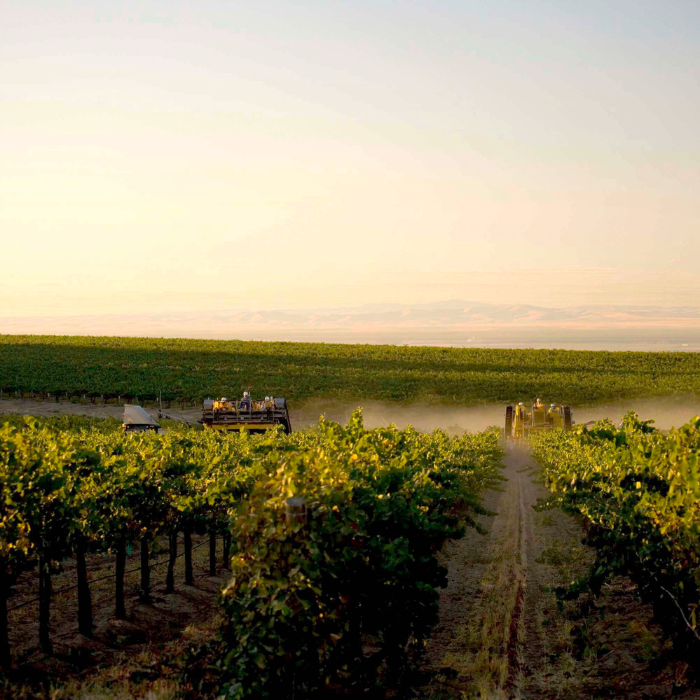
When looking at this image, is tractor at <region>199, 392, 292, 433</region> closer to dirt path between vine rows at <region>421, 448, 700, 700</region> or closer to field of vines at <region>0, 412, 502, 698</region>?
dirt path between vine rows at <region>421, 448, 700, 700</region>

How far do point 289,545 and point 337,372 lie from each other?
68762 millimetres

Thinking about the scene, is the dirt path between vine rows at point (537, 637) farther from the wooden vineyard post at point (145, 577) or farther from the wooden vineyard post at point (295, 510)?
the wooden vineyard post at point (145, 577)

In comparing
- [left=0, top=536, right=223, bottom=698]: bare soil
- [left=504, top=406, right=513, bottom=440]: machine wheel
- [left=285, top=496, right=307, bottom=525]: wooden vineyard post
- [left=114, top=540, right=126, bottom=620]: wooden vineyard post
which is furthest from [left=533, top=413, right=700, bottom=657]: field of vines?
[left=504, top=406, right=513, bottom=440]: machine wheel

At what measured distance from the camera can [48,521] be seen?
11516 millimetres

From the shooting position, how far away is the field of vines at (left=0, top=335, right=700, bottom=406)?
6688cm

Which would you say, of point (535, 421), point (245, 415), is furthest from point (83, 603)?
point (535, 421)

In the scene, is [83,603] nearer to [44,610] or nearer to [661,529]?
[44,610]

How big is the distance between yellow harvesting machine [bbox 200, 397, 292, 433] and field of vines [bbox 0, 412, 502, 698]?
17797 millimetres

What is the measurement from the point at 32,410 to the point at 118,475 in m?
49.0

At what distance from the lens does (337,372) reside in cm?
7594

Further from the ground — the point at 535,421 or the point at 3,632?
the point at 535,421

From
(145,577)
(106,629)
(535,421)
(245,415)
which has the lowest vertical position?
(106,629)

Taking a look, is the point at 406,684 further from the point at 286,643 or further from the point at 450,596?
the point at 450,596

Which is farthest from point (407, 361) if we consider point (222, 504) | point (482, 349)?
point (222, 504)
